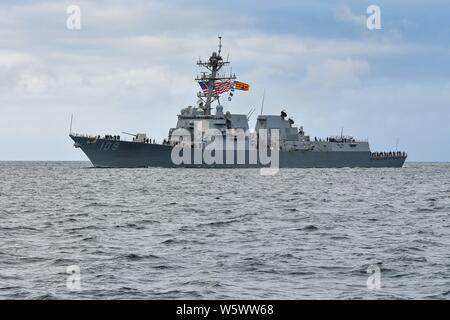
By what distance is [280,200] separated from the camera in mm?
39250

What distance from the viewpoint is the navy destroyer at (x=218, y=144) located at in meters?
90.2

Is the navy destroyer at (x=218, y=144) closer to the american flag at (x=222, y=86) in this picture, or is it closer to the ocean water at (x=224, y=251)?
the american flag at (x=222, y=86)

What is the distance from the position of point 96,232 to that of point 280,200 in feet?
57.7

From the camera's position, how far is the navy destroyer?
3553 inches

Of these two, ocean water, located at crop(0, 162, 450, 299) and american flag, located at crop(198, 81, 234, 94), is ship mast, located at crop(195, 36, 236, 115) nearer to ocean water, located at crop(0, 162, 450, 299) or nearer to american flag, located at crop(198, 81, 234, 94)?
american flag, located at crop(198, 81, 234, 94)

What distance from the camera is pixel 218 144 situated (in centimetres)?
9188

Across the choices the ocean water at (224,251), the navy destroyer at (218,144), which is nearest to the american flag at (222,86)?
the navy destroyer at (218,144)

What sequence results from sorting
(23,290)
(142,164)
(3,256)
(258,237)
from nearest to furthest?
1. (23,290)
2. (3,256)
3. (258,237)
4. (142,164)

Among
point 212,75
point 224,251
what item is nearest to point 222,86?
point 212,75

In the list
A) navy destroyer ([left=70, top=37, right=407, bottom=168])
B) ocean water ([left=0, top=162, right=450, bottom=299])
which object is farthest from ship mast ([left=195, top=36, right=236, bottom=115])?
ocean water ([left=0, top=162, right=450, bottom=299])

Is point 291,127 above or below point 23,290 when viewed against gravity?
above

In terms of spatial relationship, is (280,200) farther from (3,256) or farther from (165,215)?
(3,256)
